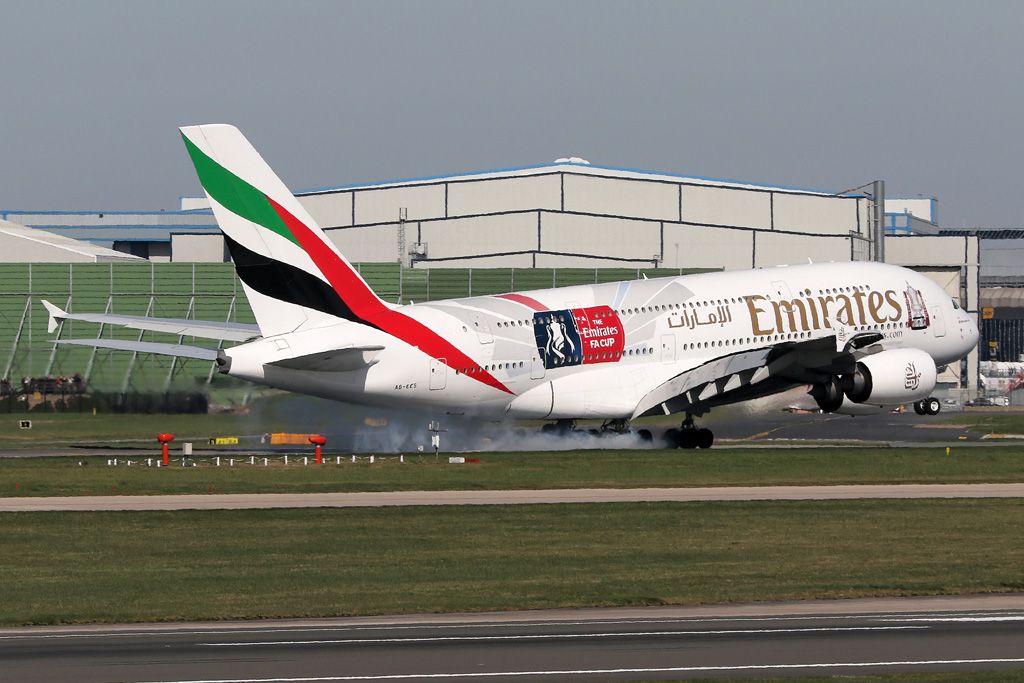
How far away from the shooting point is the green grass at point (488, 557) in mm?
25375

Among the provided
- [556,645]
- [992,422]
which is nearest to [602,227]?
[992,422]

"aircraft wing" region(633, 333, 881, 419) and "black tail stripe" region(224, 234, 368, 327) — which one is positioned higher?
"black tail stripe" region(224, 234, 368, 327)

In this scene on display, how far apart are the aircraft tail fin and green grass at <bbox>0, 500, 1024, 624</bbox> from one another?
10083mm

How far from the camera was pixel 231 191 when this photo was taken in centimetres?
4466

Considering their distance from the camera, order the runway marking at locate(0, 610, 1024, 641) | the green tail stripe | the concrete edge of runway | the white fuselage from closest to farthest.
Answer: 1. the runway marking at locate(0, 610, 1024, 641)
2. the concrete edge of runway
3. the green tail stripe
4. the white fuselage

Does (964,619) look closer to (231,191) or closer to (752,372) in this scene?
(231,191)

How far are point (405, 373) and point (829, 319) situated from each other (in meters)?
15.7

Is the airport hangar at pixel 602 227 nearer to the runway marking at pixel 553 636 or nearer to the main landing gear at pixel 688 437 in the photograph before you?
the main landing gear at pixel 688 437

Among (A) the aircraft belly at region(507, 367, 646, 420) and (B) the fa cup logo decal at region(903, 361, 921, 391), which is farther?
(B) the fa cup logo decal at region(903, 361, 921, 391)

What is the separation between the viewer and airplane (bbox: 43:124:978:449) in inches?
1770

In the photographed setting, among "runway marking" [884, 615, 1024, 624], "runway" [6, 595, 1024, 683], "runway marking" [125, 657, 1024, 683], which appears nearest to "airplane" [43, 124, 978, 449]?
"runway" [6, 595, 1024, 683]

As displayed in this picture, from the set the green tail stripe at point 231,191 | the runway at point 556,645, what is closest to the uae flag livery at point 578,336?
the green tail stripe at point 231,191

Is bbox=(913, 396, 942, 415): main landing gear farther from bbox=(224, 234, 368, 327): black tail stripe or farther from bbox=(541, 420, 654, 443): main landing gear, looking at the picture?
bbox=(224, 234, 368, 327): black tail stripe

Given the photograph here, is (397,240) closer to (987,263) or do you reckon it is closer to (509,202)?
(509,202)
